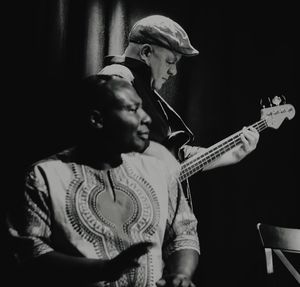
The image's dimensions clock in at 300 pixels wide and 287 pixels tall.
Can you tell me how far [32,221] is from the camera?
1384mm

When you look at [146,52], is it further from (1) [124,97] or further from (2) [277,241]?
(2) [277,241]

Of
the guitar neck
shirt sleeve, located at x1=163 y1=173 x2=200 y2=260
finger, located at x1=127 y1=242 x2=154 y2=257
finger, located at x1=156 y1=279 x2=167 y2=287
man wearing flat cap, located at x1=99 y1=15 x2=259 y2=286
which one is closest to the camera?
finger, located at x1=127 y1=242 x2=154 y2=257

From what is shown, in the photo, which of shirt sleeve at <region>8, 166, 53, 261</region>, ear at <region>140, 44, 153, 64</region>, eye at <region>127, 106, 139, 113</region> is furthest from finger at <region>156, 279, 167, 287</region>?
ear at <region>140, 44, 153, 64</region>

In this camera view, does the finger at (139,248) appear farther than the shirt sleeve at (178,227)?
No

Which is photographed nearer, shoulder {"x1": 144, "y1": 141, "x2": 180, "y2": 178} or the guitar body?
shoulder {"x1": 144, "y1": 141, "x2": 180, "y2": 178}

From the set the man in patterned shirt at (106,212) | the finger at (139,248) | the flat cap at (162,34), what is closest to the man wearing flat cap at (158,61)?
the flat cap at (162,34)

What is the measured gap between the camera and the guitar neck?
2471 mm

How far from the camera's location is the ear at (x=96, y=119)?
1.58 meters

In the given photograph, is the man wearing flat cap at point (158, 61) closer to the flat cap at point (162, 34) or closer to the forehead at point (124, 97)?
the flat cap at point (162, 34)

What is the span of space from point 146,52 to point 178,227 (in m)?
1.12

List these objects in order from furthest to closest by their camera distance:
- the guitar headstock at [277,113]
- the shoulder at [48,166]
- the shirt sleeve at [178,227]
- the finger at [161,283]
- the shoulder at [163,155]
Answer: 1. the guitar headstock at [277,113]
2. the shoulder at [163,155]
3. the shirt sleeve at [178,227]
4. the shoulder at [48,166]
5. the finger at [161,283]

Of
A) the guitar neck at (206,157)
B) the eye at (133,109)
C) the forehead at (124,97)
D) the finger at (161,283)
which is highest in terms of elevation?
the forehead at (124,97)

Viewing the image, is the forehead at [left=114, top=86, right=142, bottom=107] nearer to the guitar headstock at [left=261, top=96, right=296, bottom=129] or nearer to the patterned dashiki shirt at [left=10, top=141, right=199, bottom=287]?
the patterned dashiki shirt at [left=10, top=141, right=199, bottom=287]

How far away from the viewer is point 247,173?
3055 mm
